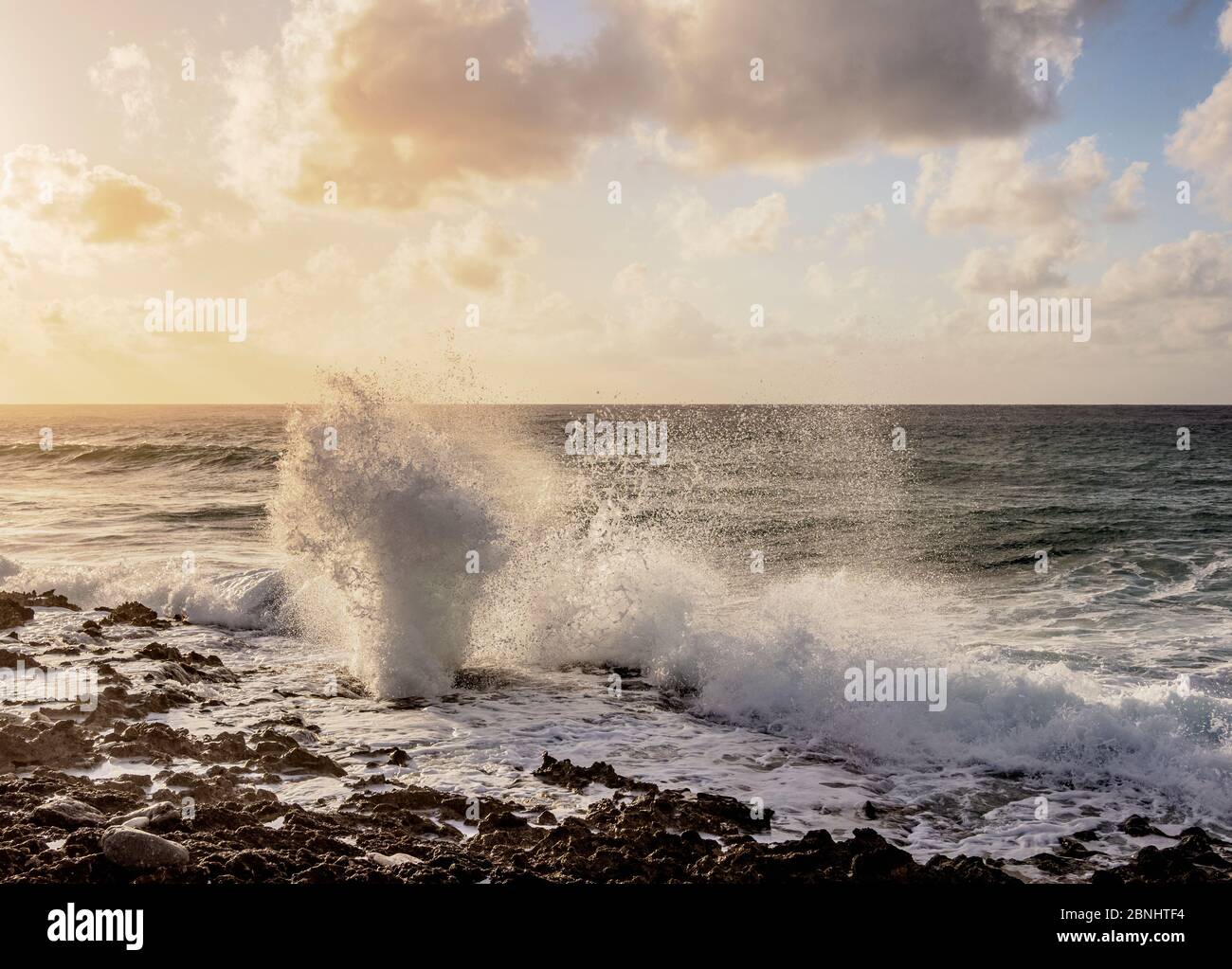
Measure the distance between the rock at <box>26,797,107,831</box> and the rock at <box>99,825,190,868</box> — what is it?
779 millimetres

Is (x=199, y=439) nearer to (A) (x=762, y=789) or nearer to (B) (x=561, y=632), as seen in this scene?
(B) (x=561, y=632)

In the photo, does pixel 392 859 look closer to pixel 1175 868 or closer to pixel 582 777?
pixel 582 777

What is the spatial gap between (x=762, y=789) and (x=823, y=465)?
3380 cm

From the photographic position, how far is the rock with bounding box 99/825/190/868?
579 cm

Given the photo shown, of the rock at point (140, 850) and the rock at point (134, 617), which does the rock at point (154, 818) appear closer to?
the rock at point (140, 850)

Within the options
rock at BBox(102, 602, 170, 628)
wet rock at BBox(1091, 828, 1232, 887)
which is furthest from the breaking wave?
rock at BBox(102, 602, 170, 628)

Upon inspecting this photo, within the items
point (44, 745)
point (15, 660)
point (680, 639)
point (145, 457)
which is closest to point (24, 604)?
point (15, 660)

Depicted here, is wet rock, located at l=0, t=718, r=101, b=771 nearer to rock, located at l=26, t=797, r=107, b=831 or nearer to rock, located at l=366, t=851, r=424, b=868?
rock, located at l=26, t=797, r=107, b=831

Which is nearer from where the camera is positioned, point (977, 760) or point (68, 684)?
point (977, 760)

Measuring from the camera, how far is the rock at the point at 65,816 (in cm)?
648
